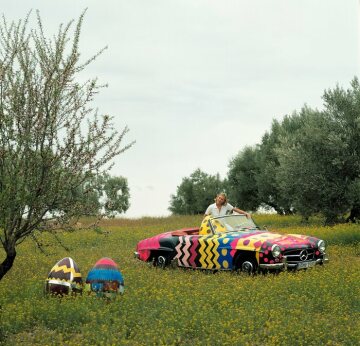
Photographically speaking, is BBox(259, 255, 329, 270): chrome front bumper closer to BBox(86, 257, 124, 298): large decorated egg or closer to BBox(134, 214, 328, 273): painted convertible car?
BBox(134, 214, 328, 273): painted convertible car

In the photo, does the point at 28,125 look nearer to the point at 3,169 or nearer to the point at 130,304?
the point at 3,169

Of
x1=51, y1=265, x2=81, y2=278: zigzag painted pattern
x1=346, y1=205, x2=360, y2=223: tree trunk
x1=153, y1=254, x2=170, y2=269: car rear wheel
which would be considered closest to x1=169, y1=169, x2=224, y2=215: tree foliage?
x1=346, y1=205, x2=360, y2=223: tree trunk

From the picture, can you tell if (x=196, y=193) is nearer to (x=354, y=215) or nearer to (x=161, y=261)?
(x=354, y=215)

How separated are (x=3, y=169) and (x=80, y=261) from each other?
8137mm

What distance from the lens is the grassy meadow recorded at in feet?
32.6

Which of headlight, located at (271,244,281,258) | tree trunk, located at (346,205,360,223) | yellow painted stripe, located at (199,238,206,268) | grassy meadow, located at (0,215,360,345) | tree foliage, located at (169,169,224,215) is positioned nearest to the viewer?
grassy meadow, located at (0,215,360,345)

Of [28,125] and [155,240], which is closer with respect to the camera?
[28,125]

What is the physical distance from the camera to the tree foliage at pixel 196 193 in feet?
197

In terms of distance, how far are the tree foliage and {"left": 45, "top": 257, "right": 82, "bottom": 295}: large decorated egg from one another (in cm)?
4622

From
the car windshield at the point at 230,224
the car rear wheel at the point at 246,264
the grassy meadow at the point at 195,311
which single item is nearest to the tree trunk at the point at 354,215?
the grassy meadow at the point at 195,311

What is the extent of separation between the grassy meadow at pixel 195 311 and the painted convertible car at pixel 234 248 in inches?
11.7

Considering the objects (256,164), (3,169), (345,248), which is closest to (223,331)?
(3,169)

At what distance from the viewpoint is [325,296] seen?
40.0 ft

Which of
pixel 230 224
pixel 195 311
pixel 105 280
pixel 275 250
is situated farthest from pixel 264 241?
pixel 105 280
